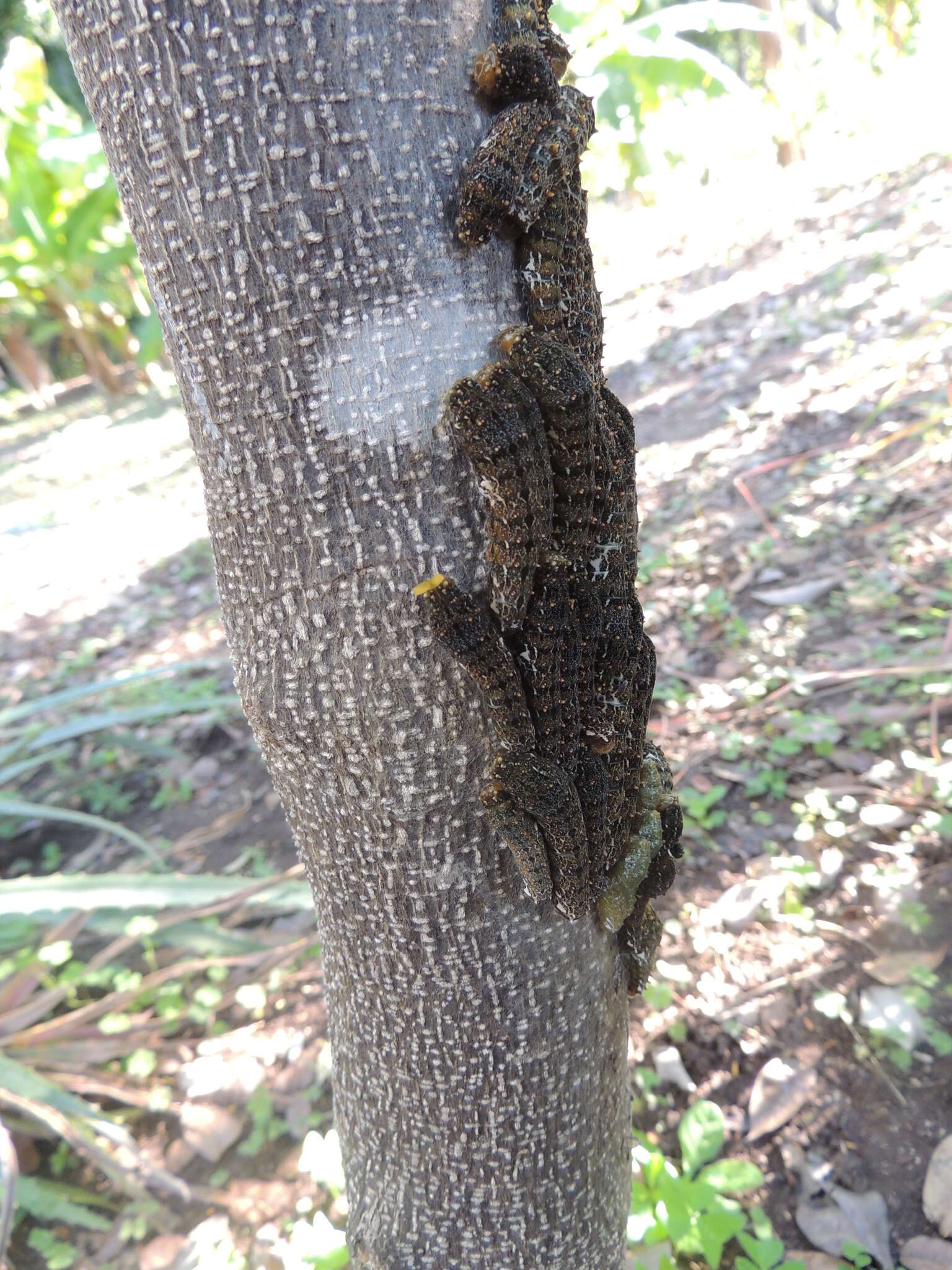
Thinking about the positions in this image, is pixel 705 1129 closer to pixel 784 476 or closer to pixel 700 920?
pixel 700 920

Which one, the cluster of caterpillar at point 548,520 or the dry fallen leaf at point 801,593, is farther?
the dry fallen leaf at point 801,593

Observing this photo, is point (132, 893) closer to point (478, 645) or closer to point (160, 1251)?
point (160, 1251)

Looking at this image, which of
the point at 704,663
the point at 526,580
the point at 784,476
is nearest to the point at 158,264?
the point at 526,580

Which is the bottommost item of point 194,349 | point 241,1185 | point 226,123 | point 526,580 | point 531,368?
point 241,1185

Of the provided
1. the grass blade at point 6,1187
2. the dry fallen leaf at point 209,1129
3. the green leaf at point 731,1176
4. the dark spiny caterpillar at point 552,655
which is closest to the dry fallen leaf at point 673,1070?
the green leaf at point 731,1176

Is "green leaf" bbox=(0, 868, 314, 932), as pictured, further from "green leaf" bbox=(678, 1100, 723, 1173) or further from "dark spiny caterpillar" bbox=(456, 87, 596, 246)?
"dark spiny caterpillar" bbox=(456, 87, 596, 246)

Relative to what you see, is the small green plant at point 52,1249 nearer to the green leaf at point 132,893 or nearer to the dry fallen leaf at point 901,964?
the green leaf at point 132,893

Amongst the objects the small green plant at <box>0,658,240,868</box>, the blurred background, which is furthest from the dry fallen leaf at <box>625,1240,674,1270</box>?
the small green plant at <box>0,658,240,868</box>

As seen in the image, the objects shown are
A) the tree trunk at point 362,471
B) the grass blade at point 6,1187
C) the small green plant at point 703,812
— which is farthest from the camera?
the small green plant at point 703,812
